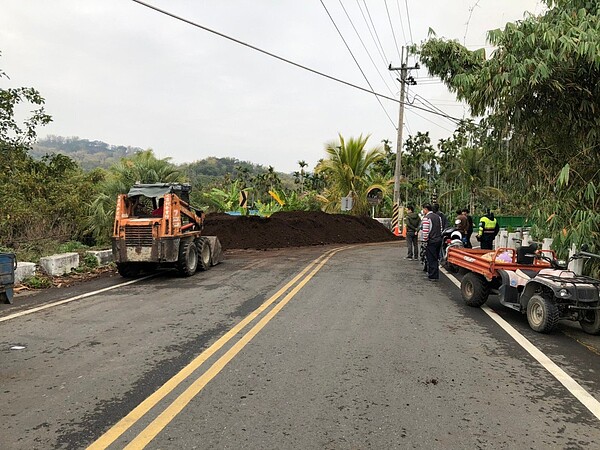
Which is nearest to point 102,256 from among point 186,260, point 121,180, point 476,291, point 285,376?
point 186,260

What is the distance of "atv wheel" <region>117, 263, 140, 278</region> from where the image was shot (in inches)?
456

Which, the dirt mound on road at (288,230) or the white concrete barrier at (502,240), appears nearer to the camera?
the white concrete barrier at (502,240)

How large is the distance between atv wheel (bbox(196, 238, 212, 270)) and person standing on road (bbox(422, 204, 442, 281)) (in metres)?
5.66

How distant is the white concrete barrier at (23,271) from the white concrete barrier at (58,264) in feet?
1.66

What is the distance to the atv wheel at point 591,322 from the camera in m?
6.77

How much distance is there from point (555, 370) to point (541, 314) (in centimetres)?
166

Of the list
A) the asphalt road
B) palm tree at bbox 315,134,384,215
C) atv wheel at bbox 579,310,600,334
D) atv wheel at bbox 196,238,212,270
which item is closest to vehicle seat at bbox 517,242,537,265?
the asphalt road

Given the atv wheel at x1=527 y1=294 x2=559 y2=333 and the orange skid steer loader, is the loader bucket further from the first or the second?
the atv wheel at x1=527 y1=294 x2=559 y2=333

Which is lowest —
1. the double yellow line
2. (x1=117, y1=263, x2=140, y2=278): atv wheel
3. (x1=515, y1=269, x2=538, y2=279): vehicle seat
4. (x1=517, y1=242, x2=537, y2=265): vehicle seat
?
the double yellow line

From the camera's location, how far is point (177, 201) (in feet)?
39.2

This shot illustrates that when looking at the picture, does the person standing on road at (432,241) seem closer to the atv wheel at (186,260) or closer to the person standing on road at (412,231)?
the person standing on road at (412,231)

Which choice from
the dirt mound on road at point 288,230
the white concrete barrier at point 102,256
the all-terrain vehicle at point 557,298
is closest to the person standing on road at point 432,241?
the all-terrain vehicle at point 557,298

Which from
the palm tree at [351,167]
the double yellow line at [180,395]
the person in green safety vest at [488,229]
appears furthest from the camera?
the palm tree at [351,167]

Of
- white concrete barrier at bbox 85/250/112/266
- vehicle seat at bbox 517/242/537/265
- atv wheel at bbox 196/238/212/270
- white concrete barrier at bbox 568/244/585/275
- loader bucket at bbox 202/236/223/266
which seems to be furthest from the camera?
loader bucket at bbox 202/236/223/266
